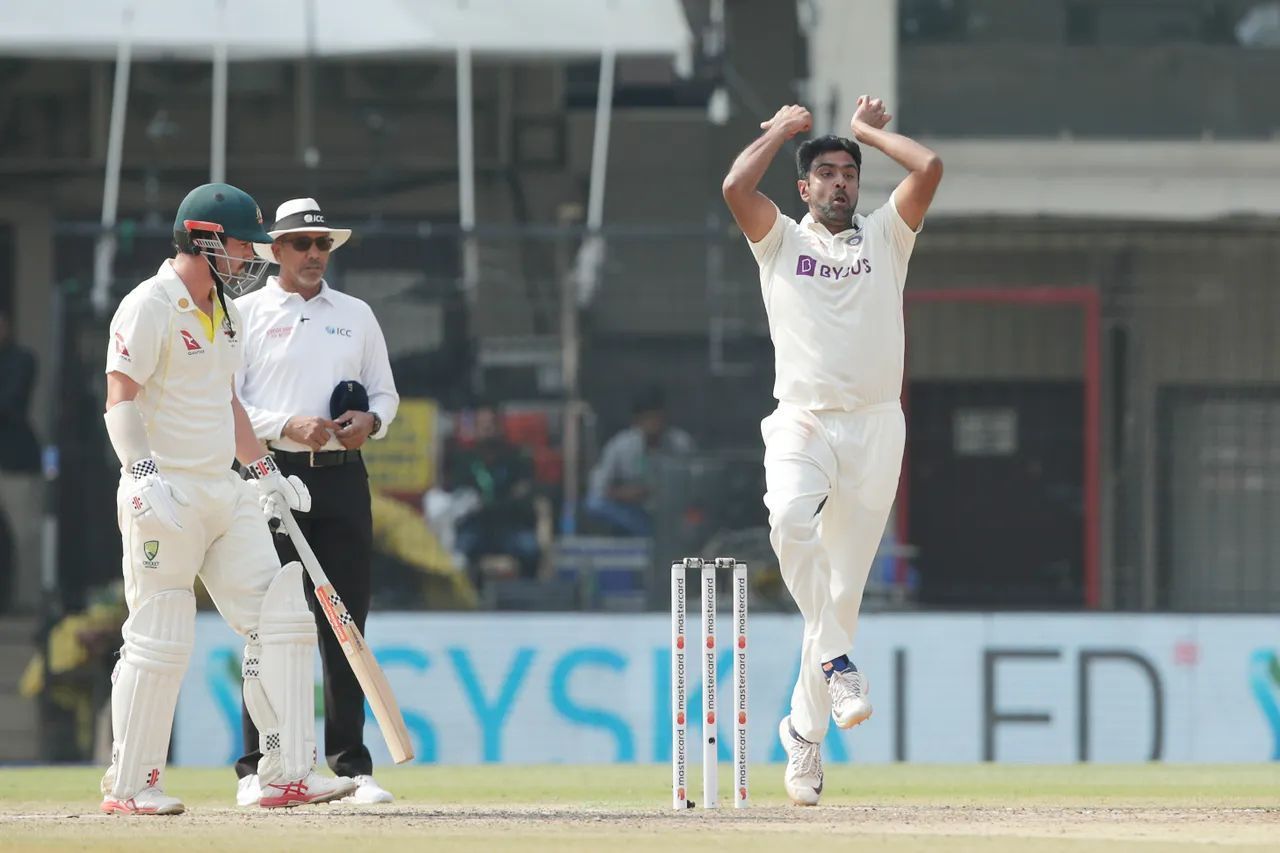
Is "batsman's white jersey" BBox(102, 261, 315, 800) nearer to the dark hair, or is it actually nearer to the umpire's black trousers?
the umpire's black trousers

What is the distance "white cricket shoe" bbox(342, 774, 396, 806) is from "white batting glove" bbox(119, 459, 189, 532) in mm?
1130

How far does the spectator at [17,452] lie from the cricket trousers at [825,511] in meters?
7.02

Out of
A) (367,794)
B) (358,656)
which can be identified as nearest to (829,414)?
(358,656)

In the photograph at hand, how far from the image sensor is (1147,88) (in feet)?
48.8

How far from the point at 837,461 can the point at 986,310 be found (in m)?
5.90

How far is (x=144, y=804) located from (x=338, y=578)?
103cm

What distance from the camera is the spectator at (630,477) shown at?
11344mm

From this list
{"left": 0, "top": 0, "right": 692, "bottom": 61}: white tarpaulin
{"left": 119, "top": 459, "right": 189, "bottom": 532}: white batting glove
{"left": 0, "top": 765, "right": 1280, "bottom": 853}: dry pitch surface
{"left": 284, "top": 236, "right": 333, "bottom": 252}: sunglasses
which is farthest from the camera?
{"left": 0, "top": 0, "right": 692, "bottom": 61}: white tarpaulin

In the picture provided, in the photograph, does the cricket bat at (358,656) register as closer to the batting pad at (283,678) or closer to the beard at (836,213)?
the batting pad at (283,678)

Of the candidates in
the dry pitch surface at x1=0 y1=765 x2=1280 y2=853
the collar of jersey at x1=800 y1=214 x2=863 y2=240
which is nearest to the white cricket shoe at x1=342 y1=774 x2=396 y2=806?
the dry pitch surface at x1=0 y1=765 x2=1280 y2=853

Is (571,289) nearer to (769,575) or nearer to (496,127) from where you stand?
(769,575)

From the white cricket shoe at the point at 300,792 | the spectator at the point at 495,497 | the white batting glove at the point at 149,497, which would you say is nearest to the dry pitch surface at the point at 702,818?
the white cricket shoe at the point at 300,792

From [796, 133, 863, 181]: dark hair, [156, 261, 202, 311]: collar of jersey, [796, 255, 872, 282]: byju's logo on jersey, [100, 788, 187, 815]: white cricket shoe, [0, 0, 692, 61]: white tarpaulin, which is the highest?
[0, 0, 692, 61]: white tarpaulin

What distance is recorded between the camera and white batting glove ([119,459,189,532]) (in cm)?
620
